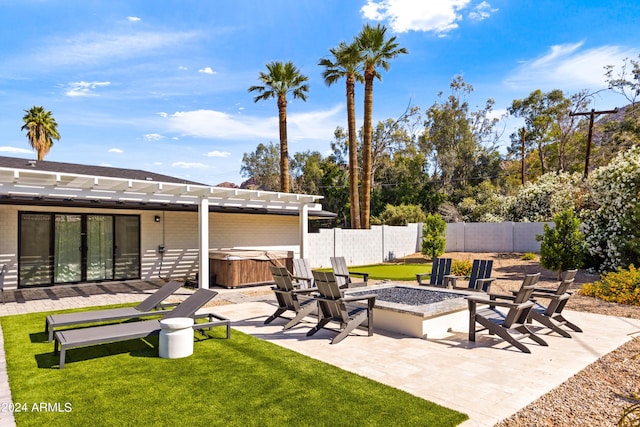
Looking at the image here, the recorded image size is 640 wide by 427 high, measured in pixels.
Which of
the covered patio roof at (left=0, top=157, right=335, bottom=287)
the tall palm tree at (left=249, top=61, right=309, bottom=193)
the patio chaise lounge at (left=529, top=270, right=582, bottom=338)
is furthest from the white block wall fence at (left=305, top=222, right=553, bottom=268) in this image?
the patio chaise lounge at (left=529, top=270, right=582, bottom=338)

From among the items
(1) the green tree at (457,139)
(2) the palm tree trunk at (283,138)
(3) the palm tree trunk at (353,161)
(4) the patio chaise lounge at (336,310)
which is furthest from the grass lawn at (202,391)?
(1) the green tree at (457,139)

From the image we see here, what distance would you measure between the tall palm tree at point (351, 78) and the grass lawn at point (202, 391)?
16.2 metres

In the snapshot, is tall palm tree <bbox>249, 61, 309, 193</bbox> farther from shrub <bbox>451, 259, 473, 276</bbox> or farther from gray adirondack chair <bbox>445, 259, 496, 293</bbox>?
gray adirondack chair <bbox>445, 259, 496, 293</bbox>

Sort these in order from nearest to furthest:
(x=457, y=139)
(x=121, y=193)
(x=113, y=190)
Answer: (x=121, y=193) < (x=113, y=190) < (x=457, y=139)

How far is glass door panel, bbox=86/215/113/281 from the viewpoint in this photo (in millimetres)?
13219

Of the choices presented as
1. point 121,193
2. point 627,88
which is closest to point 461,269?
point 121,193

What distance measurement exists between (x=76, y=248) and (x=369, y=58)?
16341 mm

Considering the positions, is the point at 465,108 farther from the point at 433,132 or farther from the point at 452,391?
the point at 452,391

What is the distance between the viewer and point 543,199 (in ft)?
84.1

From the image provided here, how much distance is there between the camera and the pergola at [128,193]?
8.92 m

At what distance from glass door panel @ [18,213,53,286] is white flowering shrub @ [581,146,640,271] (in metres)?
17.0

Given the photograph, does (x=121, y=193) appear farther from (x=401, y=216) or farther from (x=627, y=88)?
(x=627, y=88)

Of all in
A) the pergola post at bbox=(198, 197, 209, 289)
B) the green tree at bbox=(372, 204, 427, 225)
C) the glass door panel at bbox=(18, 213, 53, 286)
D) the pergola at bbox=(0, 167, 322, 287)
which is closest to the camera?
the pergola at bbox=(0, 167, 322, 287)

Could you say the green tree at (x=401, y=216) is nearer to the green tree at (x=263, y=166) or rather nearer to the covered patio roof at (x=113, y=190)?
the covered patio roof at (x=113, y=190)
